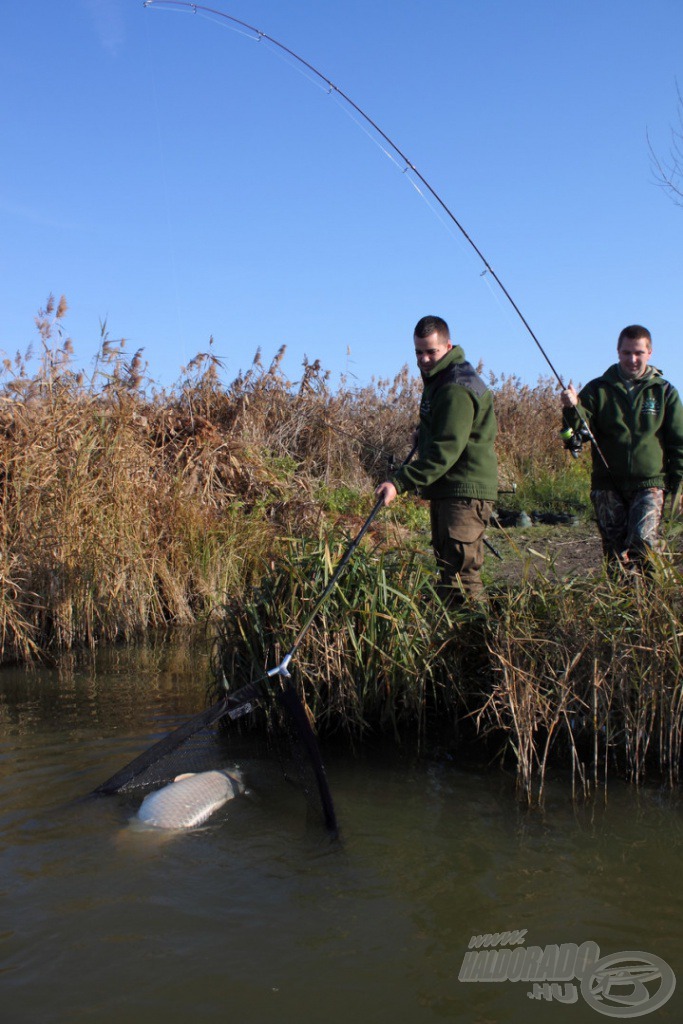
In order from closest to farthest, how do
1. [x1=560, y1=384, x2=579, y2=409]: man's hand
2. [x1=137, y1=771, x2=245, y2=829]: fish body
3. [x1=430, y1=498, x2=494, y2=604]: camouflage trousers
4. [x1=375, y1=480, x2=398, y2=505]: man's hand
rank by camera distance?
[x1=137, y1=771, x2=245, y2=829]: fish body
[x1=375, y1=480, x2=398, y2=505]: man's hand
[x1=430, y1=498, x2=494, y2=604]: camouflage trousers
[x1=560, y1=384, x2=579, y2=409]: man's hand

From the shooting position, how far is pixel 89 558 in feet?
22.3

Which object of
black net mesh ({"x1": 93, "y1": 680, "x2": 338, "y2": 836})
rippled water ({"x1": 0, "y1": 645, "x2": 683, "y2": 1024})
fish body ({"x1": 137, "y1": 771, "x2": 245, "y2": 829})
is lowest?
rippled water ({"x1": 0, "y1": 645, "x2": 683, "y2": 1024})

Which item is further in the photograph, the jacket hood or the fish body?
the jacket hood

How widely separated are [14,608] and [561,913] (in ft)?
15.7

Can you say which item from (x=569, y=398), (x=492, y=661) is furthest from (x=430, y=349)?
(x=492, y=661)

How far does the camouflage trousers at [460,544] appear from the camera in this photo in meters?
4.75

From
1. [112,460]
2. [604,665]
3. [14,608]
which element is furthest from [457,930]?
[112,460]

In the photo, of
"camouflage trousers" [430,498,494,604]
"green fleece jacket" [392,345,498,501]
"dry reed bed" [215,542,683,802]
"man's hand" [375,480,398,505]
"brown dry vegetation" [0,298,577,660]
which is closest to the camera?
"dry reed bed" [215,542,683,802]

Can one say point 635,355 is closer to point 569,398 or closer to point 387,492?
point 569,398

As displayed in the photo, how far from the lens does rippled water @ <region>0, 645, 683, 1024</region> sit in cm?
270

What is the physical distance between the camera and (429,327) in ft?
15.7

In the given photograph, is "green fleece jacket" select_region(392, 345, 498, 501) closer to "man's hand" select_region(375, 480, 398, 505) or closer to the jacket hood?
"man's hand" select_region(375, 480, 398, 505)

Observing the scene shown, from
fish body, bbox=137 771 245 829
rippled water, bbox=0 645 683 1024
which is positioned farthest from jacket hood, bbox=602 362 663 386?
fish body, bbox=137 771 245 829

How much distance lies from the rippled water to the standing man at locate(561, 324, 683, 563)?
1776mm
